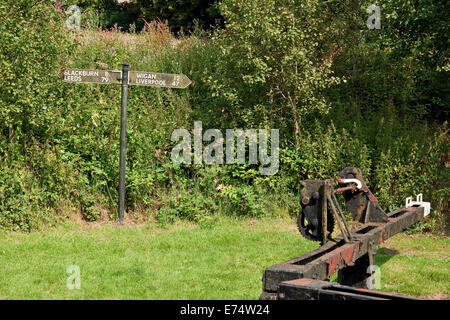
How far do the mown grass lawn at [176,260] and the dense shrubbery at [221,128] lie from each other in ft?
2.01

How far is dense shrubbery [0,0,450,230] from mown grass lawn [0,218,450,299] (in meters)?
0.61

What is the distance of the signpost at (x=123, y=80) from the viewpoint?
939 cm

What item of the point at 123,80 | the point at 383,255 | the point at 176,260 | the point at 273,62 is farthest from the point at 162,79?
the point at 383,255

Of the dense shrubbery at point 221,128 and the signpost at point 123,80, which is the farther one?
the dense shrubbery at point 221,128

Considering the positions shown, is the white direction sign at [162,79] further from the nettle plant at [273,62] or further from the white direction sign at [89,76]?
the nettle plant at [273,62]

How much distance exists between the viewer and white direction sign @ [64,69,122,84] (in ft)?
30.8

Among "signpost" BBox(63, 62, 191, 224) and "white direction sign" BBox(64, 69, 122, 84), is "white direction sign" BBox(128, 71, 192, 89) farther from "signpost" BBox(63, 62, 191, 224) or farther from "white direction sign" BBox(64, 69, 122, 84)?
"white direction sign" BBox(64, 69, 122, 84)

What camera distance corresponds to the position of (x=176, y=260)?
301 inches

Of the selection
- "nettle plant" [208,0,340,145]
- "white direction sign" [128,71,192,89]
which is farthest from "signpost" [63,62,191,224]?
"nettle plant" [208,0,340,145]

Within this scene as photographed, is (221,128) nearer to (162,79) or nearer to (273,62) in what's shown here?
(273,62)

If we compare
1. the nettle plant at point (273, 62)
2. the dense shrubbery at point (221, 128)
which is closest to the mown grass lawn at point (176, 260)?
the dense shrubbery at point (221, 128)

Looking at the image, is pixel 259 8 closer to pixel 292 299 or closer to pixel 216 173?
pixel 216 173

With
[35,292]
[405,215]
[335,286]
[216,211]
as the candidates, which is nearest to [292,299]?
[335,286]

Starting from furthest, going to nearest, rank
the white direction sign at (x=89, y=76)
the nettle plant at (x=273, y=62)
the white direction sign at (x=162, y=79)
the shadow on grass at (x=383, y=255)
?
the nettle plant at (x=273, y=62) < the white direction sign at (x=162, y=79) < the white direction sign at (x=89, y=76) < the shadow on grass at (x=383, y=255)
